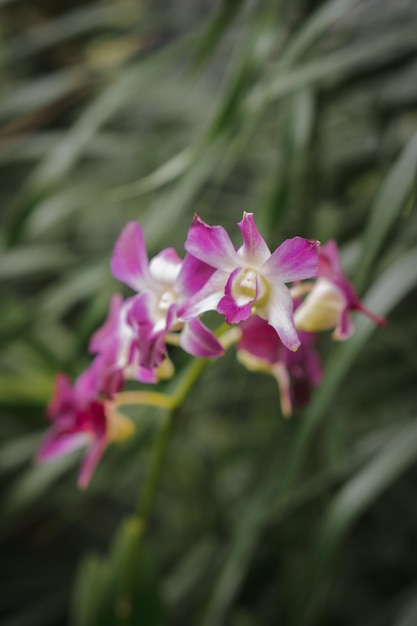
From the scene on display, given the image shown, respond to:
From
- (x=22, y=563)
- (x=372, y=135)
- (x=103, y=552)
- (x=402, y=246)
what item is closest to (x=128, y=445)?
(x=402, y=246)

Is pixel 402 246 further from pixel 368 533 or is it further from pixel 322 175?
pixel 368 533

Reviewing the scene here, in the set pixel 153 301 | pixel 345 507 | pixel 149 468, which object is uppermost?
pixel 153 301

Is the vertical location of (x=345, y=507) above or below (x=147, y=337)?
below

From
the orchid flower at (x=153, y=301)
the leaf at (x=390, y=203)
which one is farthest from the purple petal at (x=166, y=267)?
the leaf at (x=390, y=203)

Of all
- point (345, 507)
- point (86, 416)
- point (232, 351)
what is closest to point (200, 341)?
point (86, 416)

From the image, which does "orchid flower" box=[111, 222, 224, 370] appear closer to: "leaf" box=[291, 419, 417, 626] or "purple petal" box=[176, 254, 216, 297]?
"purple petal" box=[176, 254, 216, 297]

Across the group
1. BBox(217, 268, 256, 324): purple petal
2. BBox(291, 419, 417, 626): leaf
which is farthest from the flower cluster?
BBox(291, 419, 417, 626): leaf

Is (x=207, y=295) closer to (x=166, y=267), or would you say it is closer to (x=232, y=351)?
(x=166, y=267)
